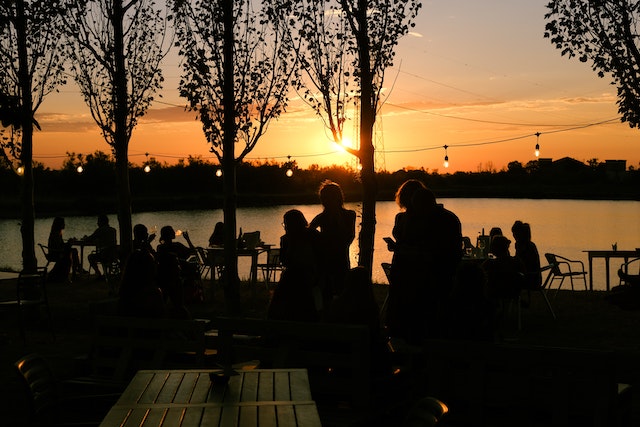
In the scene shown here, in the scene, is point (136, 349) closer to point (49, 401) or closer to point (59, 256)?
point (49, 401)

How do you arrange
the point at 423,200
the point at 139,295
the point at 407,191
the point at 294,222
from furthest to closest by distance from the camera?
the point at 407,191
the point at 423,200
the point at 294,222
the point at 139,295

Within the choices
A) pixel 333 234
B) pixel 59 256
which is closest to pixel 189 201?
pixel 59 256

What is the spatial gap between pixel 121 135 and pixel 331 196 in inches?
271

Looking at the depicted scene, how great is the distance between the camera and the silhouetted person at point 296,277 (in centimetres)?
642

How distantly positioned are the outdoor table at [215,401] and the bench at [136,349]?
0.96 meters

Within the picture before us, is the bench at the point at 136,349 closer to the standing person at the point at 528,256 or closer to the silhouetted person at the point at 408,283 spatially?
the silhouetted person at the point at 408,283

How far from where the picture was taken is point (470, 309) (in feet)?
18.3

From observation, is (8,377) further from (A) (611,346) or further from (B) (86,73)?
(B) (86,73)

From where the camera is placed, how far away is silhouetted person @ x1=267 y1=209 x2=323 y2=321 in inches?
253

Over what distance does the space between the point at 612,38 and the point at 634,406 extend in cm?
Result: 583

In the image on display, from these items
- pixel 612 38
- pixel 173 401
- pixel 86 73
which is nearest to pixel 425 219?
pixel 173 401

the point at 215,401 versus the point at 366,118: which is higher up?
the point at 366,118

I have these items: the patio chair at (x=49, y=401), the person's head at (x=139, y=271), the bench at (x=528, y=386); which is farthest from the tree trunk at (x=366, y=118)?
the bench at (x=528, y=386)

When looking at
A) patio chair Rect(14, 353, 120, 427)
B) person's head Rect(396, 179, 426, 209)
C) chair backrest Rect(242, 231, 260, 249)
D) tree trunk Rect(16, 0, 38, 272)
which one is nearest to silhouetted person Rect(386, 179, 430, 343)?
person's head Rect(396, 179, 426, 209)
